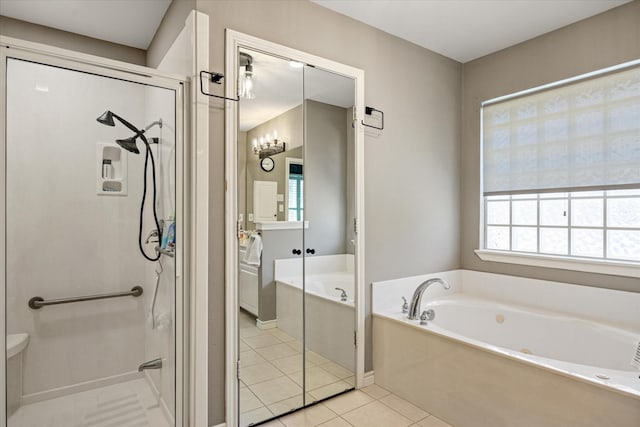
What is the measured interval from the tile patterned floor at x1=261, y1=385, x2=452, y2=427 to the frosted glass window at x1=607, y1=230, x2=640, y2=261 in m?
1.69

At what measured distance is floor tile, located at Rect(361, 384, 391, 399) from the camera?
2443 millimetres

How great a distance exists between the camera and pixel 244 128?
6.65 feet

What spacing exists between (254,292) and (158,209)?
0.73 meters

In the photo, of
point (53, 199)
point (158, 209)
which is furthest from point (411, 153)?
point (53, 199)

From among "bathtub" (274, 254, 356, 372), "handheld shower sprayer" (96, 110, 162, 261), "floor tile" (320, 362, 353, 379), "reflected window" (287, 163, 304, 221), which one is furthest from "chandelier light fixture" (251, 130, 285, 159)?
"floor tile" (320, 362, 353, 379)

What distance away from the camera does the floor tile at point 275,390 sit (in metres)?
2.08

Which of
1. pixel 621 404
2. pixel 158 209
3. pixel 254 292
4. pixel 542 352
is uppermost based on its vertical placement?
pixel 158 209

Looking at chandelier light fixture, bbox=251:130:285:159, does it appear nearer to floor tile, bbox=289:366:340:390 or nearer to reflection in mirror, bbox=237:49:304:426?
reflection in mirror, bbox=237:49:304:426

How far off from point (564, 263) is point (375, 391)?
172 centimetres

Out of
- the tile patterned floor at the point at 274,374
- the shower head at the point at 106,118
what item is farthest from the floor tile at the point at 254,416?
the shower head at the point at 106,118

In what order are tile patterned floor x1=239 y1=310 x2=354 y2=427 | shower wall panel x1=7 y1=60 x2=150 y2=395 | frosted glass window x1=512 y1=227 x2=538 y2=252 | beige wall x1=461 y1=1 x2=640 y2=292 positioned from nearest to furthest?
1. shower wall panel x1=7 y1=60 x2=150 y2=395
2. tile patterned floor x1=239 y1=310 x2=354 y2=427
3. beige wall x1=461 y1=1 x2=640 y2=292
4. frosted glass window x1=512 y1=227 x2=538 y2=252

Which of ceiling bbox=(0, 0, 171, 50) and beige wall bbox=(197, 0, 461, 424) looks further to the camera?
ceiling bbox=(0, 0, 171, 50)

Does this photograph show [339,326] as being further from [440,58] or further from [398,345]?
[440,58]

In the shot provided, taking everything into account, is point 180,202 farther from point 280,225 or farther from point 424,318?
point 424,318
